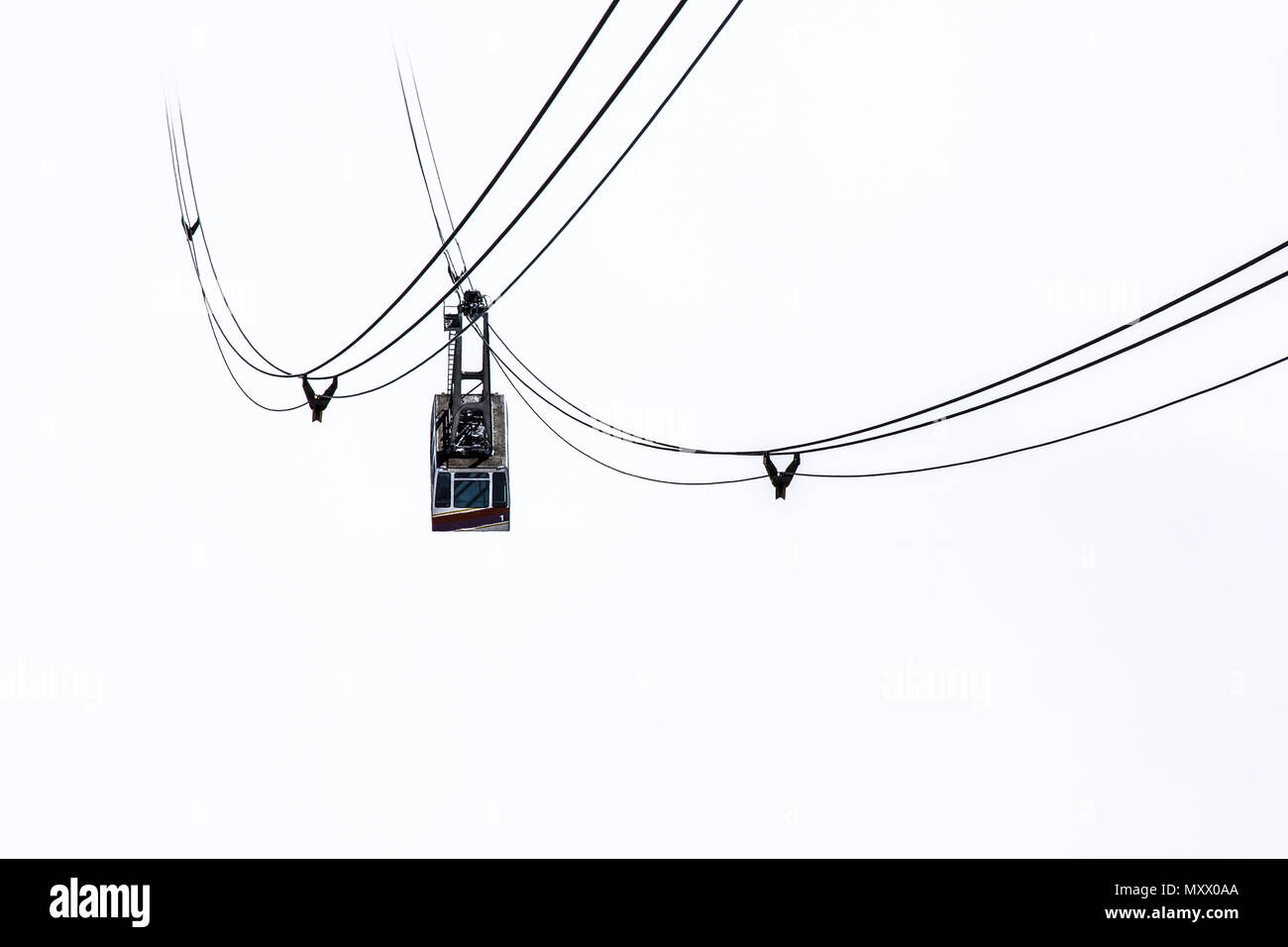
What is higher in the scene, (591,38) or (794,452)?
(591,38)

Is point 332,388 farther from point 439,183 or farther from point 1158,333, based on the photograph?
point 1158,333

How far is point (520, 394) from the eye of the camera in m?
27.0

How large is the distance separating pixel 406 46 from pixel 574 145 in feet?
54.8

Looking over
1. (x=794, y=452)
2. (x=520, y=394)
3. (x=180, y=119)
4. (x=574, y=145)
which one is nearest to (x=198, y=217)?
(x=180, y=119)

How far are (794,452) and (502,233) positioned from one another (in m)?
6.01

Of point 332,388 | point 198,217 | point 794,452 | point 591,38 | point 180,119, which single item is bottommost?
point 794,452

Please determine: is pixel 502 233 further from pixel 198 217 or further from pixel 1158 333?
pixel 198 217

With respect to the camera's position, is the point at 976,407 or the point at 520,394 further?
the point at 520,394

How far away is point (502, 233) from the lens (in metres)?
11.4

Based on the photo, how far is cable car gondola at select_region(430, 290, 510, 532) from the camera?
91.5 ft

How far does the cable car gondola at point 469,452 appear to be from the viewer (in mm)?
27875

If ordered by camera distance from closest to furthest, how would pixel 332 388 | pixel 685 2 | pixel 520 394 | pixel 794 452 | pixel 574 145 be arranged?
pixel 685 2, pixel 574 145, pixel 794 452, pixel 332 388, pixel 520 394

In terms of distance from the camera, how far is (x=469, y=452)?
28547 mm

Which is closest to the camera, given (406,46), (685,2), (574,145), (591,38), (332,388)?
(685,2)
